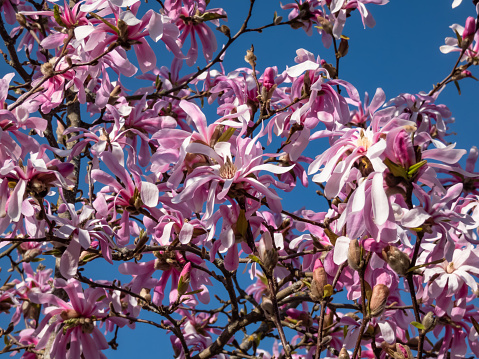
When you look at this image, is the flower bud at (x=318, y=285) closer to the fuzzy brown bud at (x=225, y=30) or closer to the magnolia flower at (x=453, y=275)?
the magnolia flower at (x=453, y=275)

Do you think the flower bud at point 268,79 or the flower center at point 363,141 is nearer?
the flower center at point 363,141

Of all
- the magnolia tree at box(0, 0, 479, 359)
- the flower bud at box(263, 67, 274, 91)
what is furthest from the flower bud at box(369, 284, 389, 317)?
the flower bud at box(263, 67, 274, 91)

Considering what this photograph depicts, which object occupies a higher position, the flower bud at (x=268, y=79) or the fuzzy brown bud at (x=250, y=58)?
the fuzzy brown bud at (x=250, y=58)

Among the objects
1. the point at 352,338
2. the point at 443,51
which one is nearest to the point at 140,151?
the point at 352,338

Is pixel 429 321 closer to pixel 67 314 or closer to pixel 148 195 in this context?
pixel 148 195

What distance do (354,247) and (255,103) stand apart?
45.0 inches

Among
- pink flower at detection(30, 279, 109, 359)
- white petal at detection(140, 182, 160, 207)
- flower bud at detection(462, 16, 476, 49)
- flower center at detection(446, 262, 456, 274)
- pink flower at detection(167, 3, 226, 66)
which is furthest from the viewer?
pink flower at detection(167, 3, 226, 66)

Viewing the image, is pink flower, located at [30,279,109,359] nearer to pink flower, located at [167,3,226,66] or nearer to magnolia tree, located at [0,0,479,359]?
magnolia tree, located at [0,0,479,359]

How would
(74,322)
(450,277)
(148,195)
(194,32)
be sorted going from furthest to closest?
1. (194,32)
2. (74,322)
3. (450,277)
4. (148,195)

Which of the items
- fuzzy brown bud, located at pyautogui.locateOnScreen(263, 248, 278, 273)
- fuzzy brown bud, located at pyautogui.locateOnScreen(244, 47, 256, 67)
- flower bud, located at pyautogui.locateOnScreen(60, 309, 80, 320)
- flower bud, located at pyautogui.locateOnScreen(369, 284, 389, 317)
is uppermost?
fuzzy brown bud, located at pyautogui.locateOnScreen(244, 47, 256, 67)

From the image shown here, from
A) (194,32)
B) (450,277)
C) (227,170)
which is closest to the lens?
(227,170)

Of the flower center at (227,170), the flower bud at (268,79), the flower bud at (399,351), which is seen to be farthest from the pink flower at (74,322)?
the flower bud at (399,351)

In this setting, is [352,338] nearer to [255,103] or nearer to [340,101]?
[340,101]

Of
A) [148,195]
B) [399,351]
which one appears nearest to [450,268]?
[399,351]
